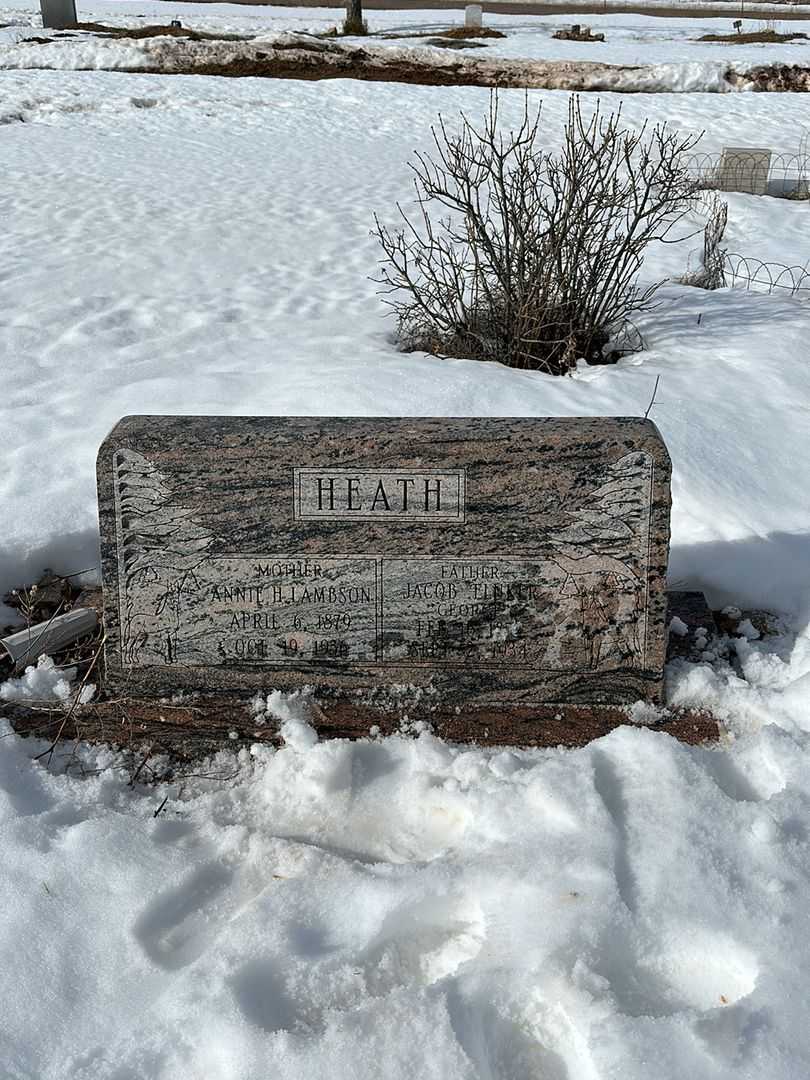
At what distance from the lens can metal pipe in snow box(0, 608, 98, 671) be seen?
3.26 meters

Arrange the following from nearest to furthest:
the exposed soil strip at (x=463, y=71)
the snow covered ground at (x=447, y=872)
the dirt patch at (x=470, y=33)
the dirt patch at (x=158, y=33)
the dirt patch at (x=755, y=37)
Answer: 1. the snow covered ground at (x=447, y=872)
2. the exposed soil strip at (x=463, y=71)
3. the dirt patch at (x=158, y=33)
4. the dirt patch at (x=470, y=33)
5. the dirt patch at (x=755, y=37)

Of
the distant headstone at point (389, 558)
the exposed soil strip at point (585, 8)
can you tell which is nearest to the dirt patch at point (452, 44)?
the exposed soil strip at point (585, 8)

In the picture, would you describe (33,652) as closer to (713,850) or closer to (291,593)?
(291,593)

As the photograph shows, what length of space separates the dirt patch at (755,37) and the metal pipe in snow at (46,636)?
26021 mm

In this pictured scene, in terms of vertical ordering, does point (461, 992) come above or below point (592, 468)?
below

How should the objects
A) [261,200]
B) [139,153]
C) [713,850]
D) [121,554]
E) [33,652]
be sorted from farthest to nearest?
[139,153]
[261,200]
[33,652]
[121,554]
[713,850]

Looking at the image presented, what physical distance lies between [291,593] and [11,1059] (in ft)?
4.48

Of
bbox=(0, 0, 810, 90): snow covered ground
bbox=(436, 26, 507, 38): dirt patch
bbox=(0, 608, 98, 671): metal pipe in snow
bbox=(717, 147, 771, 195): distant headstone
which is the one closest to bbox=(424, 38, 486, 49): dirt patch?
bbox=(0, 0, 810, 90): snow covered ground

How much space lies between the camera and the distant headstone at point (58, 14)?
22.0 meters

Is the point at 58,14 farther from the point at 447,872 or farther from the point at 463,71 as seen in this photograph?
the point at 447,872

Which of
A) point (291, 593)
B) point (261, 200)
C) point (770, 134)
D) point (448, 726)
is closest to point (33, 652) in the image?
point (291, 593)

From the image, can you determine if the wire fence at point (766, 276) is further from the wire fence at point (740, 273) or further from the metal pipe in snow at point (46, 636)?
the metal pipe in snow at point (46, 636)

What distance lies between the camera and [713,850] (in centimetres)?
242

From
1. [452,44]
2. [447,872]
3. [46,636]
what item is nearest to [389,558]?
[447,872]
